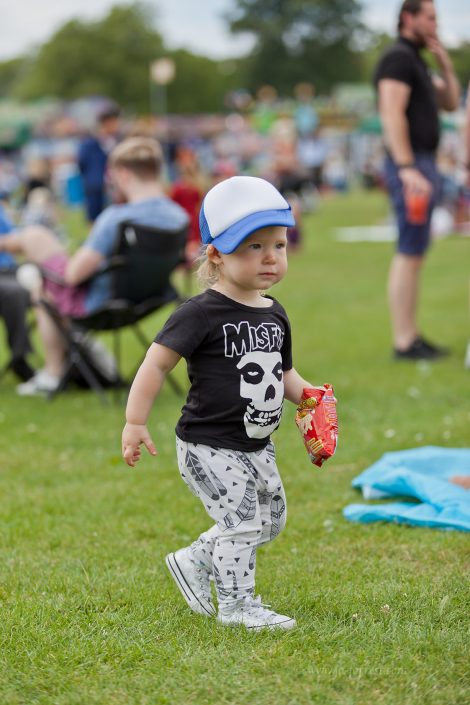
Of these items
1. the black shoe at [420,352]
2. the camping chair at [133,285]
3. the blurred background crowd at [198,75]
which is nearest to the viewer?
the camping chair at [133,285]

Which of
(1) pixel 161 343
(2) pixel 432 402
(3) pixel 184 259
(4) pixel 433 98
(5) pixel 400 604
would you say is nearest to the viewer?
(1) pixel 161 343

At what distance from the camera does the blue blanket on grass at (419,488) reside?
12.7ft

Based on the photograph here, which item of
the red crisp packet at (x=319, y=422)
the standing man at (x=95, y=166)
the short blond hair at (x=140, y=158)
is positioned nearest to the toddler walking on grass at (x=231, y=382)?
the red crisp packet at (x=319, y=422)

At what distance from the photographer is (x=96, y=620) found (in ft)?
9.87

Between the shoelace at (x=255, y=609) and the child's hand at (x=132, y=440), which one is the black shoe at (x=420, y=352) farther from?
the child's hand at (x=132, y=440)

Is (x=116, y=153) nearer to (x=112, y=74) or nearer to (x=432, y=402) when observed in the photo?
(x=432, y=402)

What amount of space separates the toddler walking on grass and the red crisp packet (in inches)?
4.9

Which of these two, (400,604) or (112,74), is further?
(112,74)

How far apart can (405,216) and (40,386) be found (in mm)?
2700

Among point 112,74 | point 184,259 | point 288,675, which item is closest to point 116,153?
point 184,259

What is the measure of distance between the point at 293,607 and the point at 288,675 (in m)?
0.53

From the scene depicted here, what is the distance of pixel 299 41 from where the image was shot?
74.9 metres

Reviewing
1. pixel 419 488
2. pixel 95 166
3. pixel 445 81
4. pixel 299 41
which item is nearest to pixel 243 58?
pixel 299 41

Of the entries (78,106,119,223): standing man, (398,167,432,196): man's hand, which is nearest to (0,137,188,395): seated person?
(398,167,432,196): man's hand
